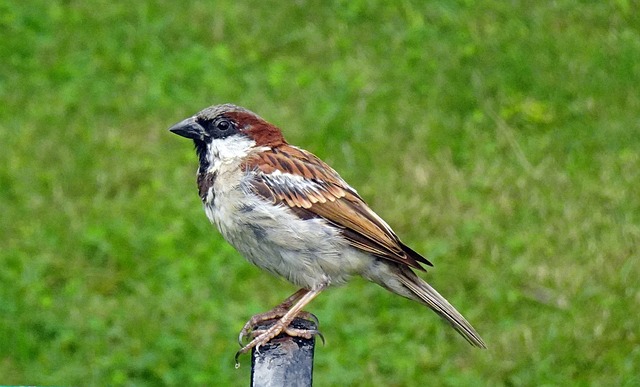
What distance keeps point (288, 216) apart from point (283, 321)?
43cm

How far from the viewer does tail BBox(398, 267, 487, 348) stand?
3854 millimetres

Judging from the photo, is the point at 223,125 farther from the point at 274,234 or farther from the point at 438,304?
the point at 438,304

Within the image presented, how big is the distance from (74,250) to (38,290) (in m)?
0.40

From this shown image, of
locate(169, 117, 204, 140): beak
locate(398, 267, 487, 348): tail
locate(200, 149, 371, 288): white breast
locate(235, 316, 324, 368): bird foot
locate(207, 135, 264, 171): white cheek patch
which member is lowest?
locate(235, 316, 324, 368): bird foot

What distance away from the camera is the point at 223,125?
388 centimetres

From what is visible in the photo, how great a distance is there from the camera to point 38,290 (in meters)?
5.94

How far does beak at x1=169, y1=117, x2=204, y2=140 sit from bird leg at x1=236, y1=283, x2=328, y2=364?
651 mm

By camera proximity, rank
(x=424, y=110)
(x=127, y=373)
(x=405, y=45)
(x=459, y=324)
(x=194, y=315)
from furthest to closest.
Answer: (x=405, y=45), (x=424, y=110), (x=194, y=315), (x=127, y=373), (x=459, y=324)

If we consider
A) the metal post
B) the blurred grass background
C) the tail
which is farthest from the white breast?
the blurred grass background

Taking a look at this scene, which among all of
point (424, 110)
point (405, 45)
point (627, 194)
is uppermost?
point (405, 45)

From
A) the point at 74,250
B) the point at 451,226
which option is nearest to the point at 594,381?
the point at 451,226

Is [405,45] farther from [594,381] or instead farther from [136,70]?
[594,381]

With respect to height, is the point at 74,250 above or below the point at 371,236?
above

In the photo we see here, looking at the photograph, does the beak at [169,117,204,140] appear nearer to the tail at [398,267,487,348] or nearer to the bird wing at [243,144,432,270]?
the bird wing at [243,144,432,270]
